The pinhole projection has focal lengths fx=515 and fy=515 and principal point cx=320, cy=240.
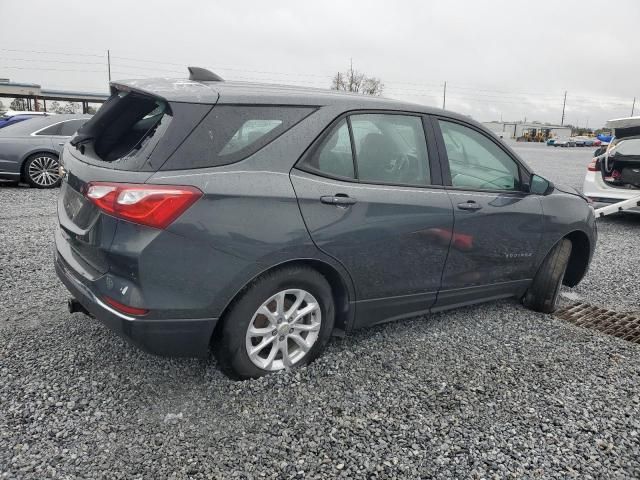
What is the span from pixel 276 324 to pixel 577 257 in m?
3.11

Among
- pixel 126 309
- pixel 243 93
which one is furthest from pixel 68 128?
pixel 126 309

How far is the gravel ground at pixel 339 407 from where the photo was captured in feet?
7.66

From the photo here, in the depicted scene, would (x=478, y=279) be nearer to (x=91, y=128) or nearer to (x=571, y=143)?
(x=91, y=128)

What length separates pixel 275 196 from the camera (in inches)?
105

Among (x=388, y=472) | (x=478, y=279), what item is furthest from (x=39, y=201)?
(x=388, y=472)

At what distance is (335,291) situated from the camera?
10.3 feet

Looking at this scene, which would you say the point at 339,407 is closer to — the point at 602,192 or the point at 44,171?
the point at 602,192

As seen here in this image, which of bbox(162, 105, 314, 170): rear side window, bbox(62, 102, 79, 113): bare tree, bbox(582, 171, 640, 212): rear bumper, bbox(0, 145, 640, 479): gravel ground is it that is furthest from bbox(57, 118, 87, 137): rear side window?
bbox(62, 102, 79, 113): bare tree

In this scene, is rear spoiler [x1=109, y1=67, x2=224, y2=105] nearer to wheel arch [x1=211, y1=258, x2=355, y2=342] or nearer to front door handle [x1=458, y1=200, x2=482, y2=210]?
wheel arch [x1=211, y1=258, x2=355, y2=342]

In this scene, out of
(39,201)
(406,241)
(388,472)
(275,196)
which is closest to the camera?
(388,472)

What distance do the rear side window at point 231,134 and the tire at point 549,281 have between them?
255 centimetres

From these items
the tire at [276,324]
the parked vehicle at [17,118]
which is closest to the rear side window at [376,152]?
the tire at [276,324]

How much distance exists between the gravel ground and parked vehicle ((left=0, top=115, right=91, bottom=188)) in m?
7.04

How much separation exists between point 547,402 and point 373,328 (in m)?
1.31
